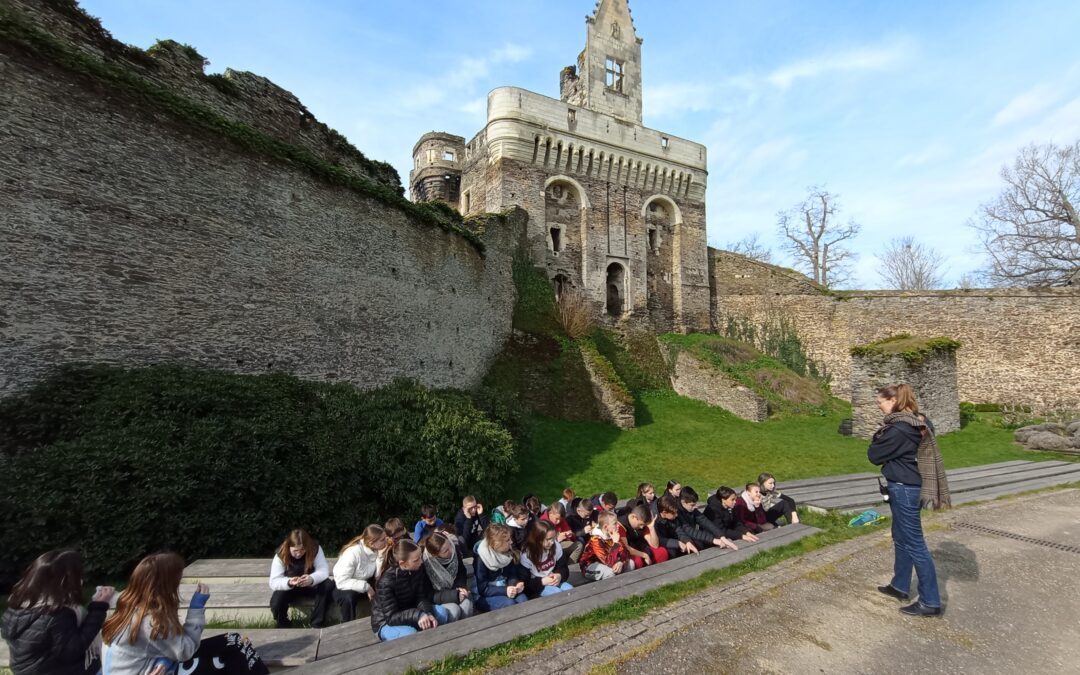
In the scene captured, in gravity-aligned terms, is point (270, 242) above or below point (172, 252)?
above

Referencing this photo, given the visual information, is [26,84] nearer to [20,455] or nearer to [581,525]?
[20,455]

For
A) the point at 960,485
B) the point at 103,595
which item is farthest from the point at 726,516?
the point at 103,595

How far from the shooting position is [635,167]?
2445cm

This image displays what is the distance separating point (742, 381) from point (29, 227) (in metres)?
19.8

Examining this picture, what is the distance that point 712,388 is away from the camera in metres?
20.5

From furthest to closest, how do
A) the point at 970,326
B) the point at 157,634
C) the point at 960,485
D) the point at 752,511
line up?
1. the point at 970,326
2. the point at 960,485
3. the point at 752,511
4. the point at 157,634

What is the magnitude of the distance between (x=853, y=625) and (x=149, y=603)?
15.6 ft

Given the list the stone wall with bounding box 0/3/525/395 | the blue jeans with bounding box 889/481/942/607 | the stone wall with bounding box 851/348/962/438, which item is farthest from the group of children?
the stone wall with bounding box 851/348/962/438

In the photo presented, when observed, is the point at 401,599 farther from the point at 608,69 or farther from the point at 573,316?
the point at 608,69

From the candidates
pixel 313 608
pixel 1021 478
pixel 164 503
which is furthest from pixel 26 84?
pixel 1021 478

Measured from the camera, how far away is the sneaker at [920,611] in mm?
3946

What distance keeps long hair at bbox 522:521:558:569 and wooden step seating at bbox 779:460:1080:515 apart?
448cm

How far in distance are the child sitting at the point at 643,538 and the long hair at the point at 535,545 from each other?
3.63 feet

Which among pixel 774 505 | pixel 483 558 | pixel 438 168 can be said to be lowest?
pixel 774 505
